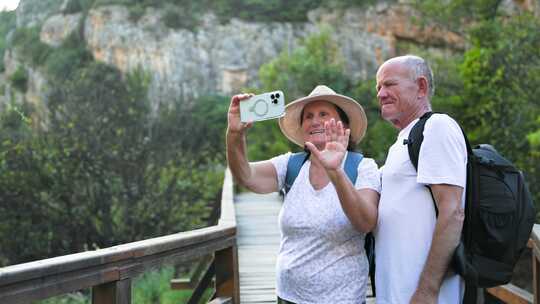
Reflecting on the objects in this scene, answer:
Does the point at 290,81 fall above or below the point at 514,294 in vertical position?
above

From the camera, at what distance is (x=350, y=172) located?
2492mm

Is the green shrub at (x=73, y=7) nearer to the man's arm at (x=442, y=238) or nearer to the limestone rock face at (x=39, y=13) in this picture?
the limestone rock face at (x=39, y=13)

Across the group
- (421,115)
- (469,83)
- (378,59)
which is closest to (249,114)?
(421,115)

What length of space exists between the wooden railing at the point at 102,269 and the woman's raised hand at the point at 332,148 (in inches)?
31.2

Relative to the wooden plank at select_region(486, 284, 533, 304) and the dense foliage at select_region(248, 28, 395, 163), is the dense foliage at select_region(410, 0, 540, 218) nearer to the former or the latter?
the dense foliage at select_region(248, 28, 395, 163)

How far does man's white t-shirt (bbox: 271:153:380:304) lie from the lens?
7.95ft

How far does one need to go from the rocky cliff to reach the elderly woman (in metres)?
43.4

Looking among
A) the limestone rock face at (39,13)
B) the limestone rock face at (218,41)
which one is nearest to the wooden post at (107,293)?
the limestone rock face at (218,41)

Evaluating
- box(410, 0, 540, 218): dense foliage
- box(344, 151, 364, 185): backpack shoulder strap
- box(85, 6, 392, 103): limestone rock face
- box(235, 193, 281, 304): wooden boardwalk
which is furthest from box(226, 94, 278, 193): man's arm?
box(85, 6, 392, 103): limestone rock face

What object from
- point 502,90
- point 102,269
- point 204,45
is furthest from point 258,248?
point 204,45

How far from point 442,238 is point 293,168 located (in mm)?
722

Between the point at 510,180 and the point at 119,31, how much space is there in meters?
49.3

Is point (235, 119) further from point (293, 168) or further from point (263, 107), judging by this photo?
point (293, 168)

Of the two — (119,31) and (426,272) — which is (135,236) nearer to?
(426,272)
